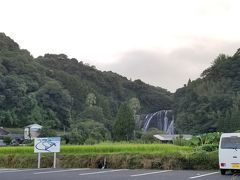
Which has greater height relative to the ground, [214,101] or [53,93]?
[53,93]

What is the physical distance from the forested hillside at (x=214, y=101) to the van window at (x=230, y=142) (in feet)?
178

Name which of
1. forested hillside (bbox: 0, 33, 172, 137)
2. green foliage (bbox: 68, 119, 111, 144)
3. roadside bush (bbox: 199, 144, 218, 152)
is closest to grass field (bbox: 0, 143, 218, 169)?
roadside bush (bbox: 199, 144, 218, 152)

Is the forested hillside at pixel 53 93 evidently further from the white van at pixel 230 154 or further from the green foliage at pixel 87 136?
the white van at pixel 230 154

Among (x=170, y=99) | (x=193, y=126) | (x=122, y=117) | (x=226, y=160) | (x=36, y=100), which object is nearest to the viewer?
(x=226, y=160)

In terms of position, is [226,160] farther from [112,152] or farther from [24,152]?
[24,152]

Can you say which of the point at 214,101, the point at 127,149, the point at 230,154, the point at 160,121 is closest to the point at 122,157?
the point at 127,149

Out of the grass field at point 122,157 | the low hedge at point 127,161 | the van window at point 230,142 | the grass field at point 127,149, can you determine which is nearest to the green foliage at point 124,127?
the grass field at point 122,157

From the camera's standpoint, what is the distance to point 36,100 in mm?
85000

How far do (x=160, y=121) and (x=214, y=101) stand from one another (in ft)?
71.8

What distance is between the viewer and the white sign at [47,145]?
67.5ft

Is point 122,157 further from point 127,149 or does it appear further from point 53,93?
point 53,93

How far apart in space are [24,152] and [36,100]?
2474 inches

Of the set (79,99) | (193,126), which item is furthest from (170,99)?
(193,126)

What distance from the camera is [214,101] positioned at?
82188 mm
